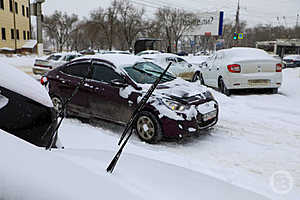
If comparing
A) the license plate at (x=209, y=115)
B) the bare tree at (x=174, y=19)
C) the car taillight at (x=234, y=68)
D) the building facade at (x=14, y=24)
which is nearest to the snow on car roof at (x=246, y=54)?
the car taillight at (x=234, y=68)

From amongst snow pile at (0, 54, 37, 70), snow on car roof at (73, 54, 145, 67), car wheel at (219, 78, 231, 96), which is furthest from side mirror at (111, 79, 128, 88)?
snow pile at (0, 54, 37, 70)

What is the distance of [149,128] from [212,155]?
1.18 meters

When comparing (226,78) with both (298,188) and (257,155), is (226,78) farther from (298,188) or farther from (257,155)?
(298,188)

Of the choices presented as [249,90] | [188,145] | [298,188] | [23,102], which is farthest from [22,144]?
[249,90]

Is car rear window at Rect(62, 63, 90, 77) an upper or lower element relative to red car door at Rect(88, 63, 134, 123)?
upper

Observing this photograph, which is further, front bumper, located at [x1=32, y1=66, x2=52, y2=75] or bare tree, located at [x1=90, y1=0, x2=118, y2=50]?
bare tree, located at [x1=90, y1=0, x2=118, y2=50]

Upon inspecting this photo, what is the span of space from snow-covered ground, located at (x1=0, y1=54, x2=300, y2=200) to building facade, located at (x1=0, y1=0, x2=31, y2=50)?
39105 millimetres

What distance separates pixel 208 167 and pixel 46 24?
6344 centimetres

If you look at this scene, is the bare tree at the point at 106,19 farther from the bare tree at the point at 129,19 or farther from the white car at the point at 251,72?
the white car at the point at 251,72

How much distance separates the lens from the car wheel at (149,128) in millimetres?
4504

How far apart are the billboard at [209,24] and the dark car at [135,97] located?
4355 centimetres

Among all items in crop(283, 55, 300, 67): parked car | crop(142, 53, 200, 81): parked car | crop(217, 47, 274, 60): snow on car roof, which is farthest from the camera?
crop(283, 55, 300, 67): parked car

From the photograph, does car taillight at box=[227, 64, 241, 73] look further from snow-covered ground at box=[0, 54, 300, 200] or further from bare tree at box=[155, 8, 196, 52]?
bare tree at box=[155, 8, 196, 52]

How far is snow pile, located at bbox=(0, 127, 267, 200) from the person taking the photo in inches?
44.6
